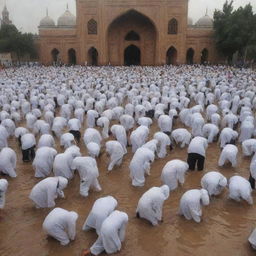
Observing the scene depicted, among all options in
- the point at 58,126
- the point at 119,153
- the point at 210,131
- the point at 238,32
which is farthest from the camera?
the point at 238,32

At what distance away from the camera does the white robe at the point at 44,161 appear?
677 cm

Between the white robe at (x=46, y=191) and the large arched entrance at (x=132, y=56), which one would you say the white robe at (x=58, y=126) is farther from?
the large arched entrance at (x=132, y=56)

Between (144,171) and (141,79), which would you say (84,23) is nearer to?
(141,79)

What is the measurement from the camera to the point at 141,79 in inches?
741

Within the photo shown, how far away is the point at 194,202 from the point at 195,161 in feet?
7.55

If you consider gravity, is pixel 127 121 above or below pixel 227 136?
above

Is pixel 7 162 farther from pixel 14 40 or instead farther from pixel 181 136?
pixel 14 40

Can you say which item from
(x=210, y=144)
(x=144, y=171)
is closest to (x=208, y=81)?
(x=210, y=144)

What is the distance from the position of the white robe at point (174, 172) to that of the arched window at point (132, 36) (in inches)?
1121

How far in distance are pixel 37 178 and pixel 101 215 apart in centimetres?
286

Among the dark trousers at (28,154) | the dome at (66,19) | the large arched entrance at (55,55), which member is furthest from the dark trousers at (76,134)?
the dome at (66,19)

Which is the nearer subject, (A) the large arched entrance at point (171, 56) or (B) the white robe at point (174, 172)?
(B) the white robe at point (174, 172)

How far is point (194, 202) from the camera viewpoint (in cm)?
513

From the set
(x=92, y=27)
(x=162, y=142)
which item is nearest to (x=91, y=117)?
(x=162, y=142)
